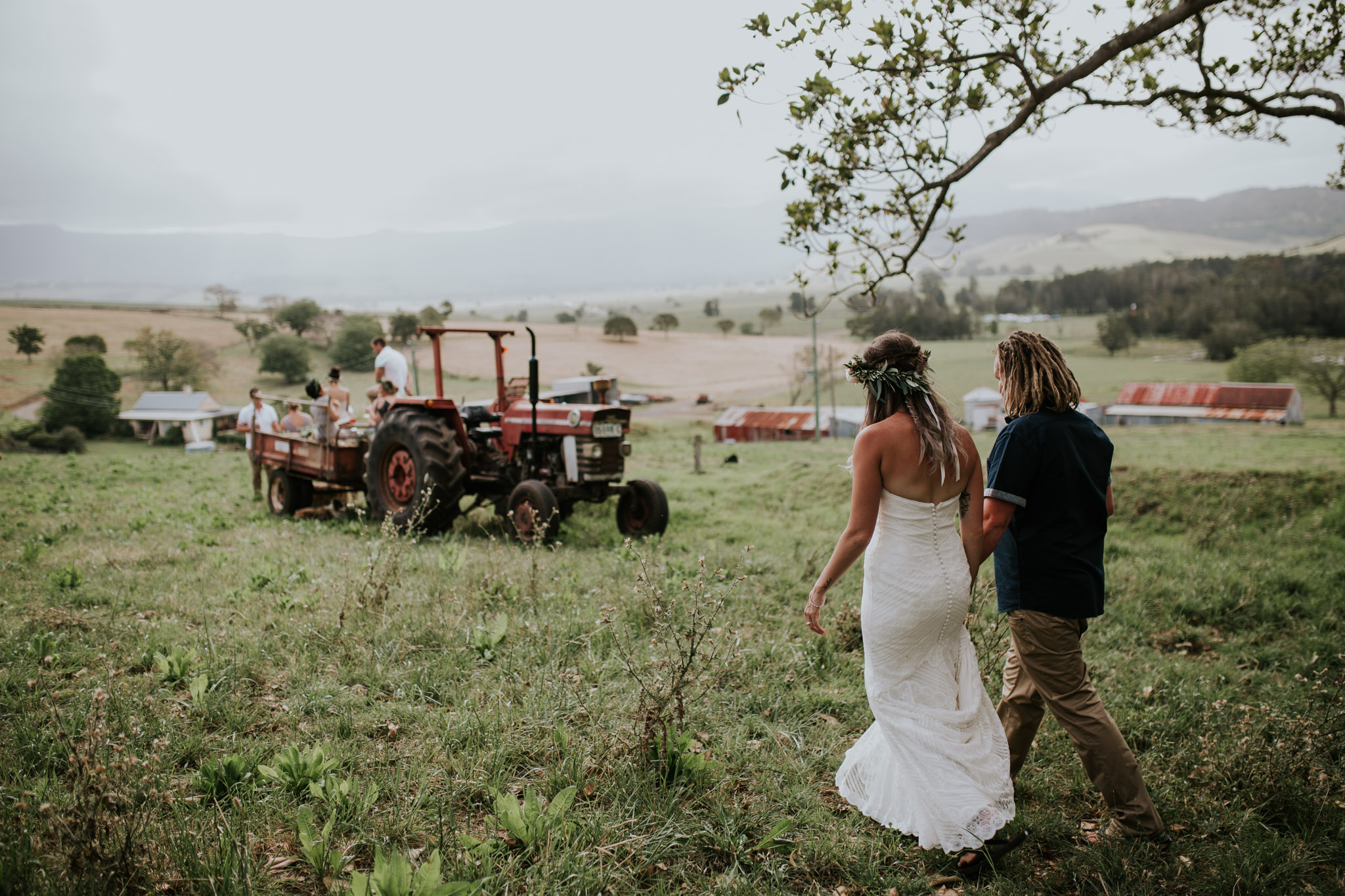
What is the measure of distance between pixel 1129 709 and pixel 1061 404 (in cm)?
237

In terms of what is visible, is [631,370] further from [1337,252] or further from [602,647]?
[1337,252]

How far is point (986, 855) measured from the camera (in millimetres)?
2746

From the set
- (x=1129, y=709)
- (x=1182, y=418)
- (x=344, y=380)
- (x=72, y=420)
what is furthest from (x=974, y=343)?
(x=1129, y=709)

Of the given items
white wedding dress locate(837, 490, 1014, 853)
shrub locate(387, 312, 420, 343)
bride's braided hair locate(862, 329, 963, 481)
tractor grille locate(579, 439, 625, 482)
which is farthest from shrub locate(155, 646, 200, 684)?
shrub locate(387, 312, 420, 343)

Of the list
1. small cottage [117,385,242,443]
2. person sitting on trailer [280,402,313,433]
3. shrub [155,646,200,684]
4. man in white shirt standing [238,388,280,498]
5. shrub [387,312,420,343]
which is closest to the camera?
shrub [155,646,200,684]

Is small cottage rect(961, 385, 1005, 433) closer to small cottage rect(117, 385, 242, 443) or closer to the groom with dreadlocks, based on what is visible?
small cottage rect(117, 385, 242, 443)

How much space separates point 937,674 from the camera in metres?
2.79

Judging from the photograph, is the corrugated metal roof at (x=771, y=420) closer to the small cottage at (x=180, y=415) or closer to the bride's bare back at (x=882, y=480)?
the small cottage at (x=180, y=415)

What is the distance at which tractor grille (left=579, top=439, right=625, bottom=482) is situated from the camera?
321 inches

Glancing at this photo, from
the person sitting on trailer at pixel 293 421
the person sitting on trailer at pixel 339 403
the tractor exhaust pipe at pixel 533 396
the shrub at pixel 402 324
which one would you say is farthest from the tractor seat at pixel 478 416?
the shrub at pixel 402 324

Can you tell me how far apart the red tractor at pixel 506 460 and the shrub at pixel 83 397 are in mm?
32699

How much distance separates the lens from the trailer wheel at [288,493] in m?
10.1

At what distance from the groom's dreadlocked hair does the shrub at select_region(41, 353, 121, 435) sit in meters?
39.8

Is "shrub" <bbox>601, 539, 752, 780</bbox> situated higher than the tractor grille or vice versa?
the tractor grille
